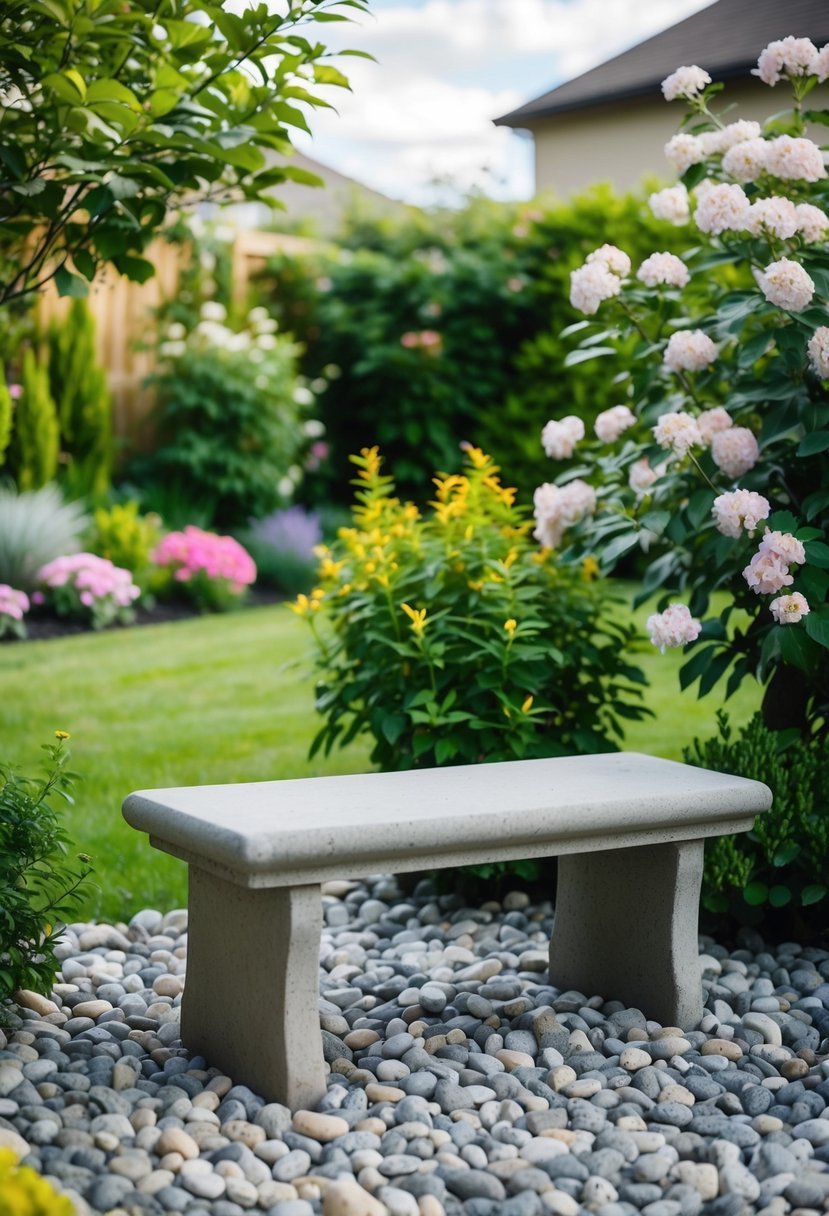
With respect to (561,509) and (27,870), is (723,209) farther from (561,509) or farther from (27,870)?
(27,870)

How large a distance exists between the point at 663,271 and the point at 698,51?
176 inches

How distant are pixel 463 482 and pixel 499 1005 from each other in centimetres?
158

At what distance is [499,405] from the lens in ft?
32.9

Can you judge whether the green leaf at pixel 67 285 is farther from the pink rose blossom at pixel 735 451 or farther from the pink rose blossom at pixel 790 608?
the pink rose blossom at pixel 790 608

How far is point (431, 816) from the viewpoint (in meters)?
2.39

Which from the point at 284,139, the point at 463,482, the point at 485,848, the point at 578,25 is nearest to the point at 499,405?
the point at 578,25

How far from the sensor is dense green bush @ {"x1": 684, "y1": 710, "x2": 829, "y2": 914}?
312cm

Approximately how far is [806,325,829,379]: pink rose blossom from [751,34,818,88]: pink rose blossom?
2.57 ft

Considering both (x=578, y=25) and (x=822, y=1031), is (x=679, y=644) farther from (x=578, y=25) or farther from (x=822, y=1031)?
(x=578, y=25)

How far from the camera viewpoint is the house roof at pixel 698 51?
5.58 m

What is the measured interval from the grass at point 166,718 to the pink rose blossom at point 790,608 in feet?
4.42

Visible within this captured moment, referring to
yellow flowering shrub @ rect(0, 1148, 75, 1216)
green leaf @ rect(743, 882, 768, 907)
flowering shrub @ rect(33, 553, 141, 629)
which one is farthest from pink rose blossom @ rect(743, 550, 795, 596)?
flowering shrub @ rect(33, 553, 141, 629)

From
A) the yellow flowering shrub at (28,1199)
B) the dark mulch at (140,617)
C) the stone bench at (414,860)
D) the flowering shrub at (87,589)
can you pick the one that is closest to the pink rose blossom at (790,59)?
the stone bench at (414,860)

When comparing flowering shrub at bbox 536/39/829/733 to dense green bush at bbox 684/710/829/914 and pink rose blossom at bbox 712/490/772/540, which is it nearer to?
pink rose blossom at bbox 712/490/772/540
